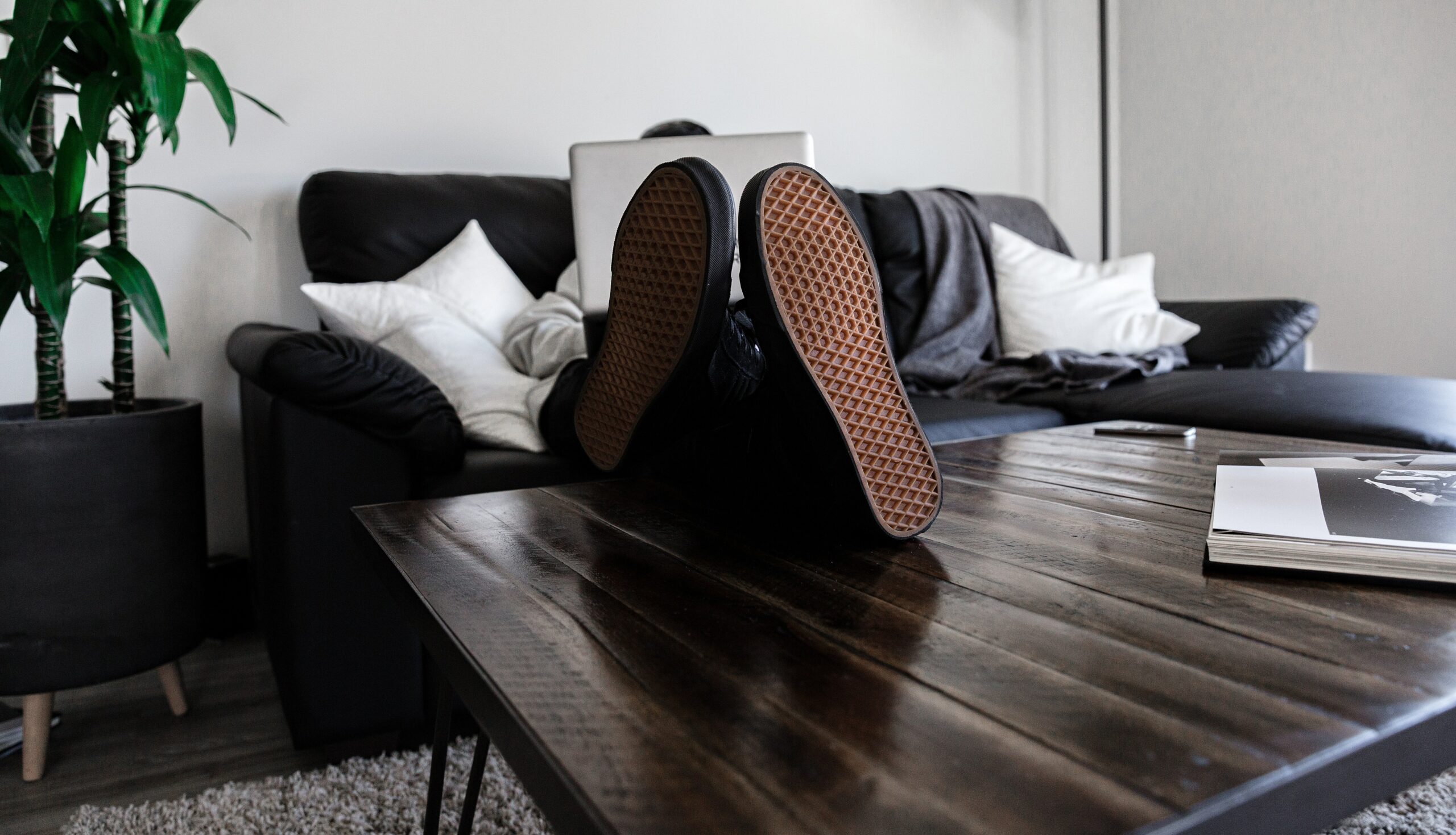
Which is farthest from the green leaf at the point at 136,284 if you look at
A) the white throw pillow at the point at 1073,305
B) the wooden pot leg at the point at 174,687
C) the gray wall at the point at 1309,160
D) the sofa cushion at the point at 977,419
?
the gray wall at the point at 1309,160

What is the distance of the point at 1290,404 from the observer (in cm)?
154

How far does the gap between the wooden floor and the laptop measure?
80 cm

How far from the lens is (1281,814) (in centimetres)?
33

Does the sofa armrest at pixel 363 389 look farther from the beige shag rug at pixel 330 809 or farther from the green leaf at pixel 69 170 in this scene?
the beige shag rug at pixel 330 809

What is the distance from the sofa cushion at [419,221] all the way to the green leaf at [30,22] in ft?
2.29

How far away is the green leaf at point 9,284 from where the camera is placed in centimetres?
128

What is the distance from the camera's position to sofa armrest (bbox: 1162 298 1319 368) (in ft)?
7.24

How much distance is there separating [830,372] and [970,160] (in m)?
2.77

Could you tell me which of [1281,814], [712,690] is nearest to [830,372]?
[712,690]

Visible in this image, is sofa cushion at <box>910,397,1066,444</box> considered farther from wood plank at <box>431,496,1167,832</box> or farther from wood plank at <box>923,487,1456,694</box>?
wood plank at <box>431,496,1167,832</box>

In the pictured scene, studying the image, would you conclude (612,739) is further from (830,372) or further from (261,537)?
(261,537)

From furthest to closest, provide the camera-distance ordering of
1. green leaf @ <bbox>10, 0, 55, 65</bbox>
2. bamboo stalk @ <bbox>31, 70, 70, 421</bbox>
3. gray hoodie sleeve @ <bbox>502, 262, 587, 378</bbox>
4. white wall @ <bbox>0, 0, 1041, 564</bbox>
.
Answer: white wall @ <bbox>0, 0, 1041, 564</bbox> → gray hoodie sleeve @ <bbox>502, 262, 587, 378</bbox> → bamboo stalk @ <bbox>31, 70, 70, 421</bbox> → green leaf @ <bbox>10, 0, 55, 65</bbox>

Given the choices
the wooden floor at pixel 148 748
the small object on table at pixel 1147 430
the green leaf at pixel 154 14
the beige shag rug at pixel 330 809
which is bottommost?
the wooden floor at pixel 148 748

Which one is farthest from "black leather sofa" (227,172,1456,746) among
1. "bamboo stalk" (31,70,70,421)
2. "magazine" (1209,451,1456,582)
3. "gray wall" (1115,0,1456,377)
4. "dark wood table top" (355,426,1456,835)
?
"gray wall" (1115,0,1456,377)
